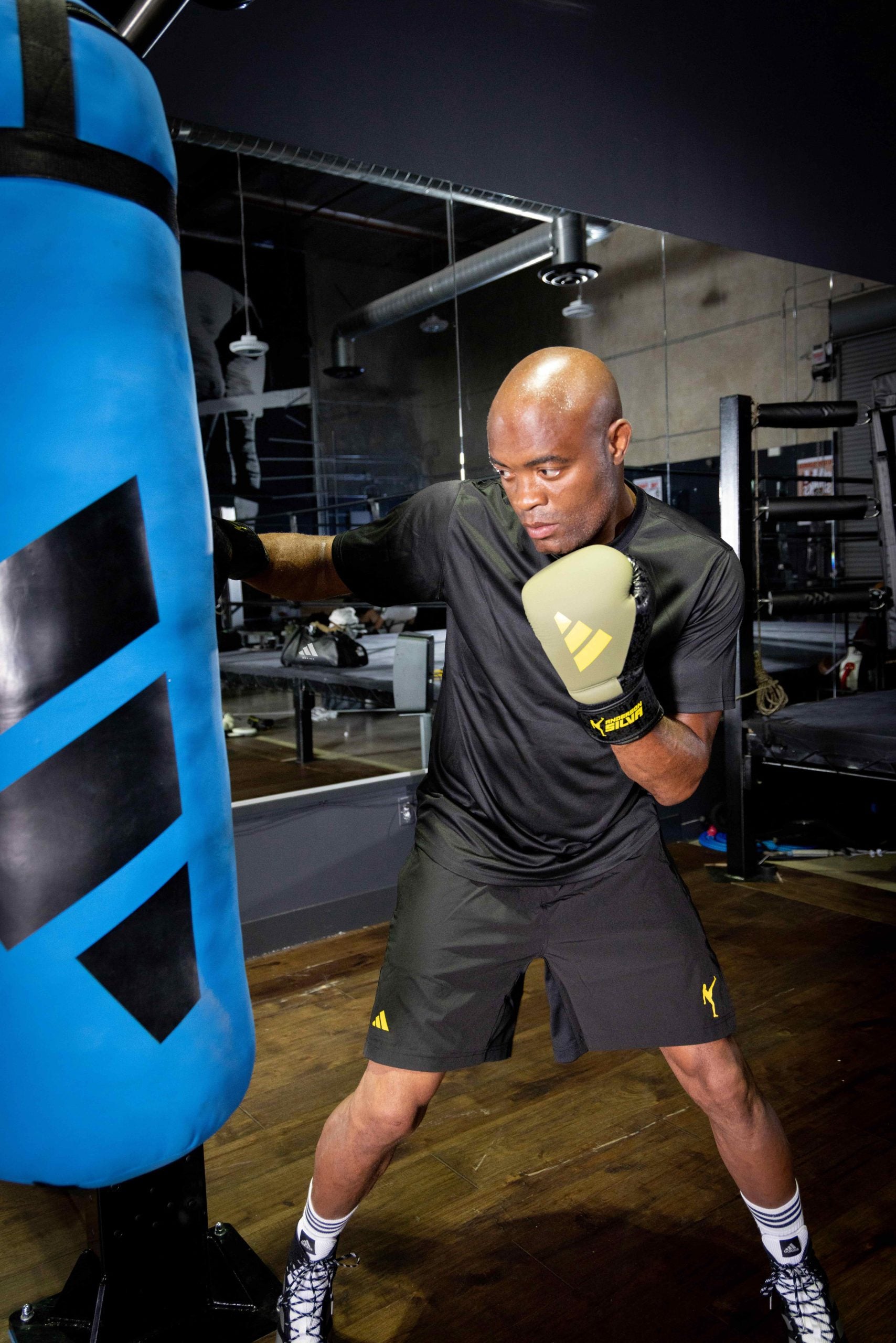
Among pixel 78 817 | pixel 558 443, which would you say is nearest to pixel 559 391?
pixel 558 443

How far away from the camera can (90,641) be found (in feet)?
2.37

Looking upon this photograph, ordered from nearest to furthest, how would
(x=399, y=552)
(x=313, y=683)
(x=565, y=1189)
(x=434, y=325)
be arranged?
1. (x=399, y=552)
2. (x=565, y=1189)
3. (x=313, y=683)
4. (x=434, y=325)

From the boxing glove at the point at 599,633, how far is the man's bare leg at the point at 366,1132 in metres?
0.54

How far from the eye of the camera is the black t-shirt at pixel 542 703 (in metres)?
1.30

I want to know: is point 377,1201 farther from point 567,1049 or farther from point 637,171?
point 637,171

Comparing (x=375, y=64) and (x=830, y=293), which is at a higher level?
(x=830, y=293)

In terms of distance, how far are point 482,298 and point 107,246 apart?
4.15m


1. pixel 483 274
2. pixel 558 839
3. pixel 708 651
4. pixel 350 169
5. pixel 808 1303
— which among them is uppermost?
pixel 350 169

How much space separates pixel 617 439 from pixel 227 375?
2.75 m

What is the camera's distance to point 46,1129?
723 millimetres

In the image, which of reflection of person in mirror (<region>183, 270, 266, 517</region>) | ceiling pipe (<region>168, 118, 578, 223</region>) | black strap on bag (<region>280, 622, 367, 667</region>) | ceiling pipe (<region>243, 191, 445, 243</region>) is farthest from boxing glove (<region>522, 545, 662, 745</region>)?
ceiling pipe (<region>243, 191, 445, 243</region>)

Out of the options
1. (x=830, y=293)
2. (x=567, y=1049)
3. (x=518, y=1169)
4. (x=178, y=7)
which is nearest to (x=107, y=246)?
(x=178, y=7)

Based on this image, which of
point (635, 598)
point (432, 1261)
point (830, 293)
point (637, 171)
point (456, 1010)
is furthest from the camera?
point (830, 293)

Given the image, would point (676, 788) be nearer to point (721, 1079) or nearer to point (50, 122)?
point (721, 1079)
